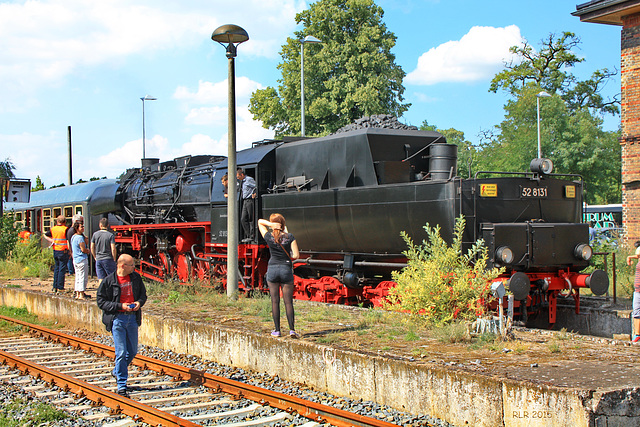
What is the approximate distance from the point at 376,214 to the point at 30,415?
5970 millimetres

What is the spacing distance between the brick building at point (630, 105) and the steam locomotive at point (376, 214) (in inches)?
302

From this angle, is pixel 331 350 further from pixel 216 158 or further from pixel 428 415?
pixel 216 158

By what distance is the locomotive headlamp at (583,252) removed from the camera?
384 inches

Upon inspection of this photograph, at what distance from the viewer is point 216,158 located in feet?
54.3

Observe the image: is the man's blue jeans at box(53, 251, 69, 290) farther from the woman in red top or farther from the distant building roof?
the distant building roof

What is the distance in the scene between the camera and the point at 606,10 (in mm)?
18391

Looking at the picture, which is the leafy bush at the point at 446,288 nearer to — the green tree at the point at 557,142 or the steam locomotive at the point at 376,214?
the steam locomotive at the point at 376,214

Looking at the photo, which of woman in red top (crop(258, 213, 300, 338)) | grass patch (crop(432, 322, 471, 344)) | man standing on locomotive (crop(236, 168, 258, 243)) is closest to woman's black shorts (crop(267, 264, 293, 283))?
woman in red top (crop(258, 213, 300, 338))

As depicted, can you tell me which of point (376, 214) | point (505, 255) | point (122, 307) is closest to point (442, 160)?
point (376, 214)

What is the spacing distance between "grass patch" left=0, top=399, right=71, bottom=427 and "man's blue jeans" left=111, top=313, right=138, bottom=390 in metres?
0.80

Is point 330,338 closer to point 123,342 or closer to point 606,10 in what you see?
point 123,342

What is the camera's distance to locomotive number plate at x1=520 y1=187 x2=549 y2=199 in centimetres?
975

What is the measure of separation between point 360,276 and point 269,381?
4.13 m

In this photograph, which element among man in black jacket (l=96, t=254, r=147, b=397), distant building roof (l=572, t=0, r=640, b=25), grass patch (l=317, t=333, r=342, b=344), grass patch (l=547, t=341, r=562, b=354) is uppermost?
distant building roof (l=572, t=0, r=640, b=25)
